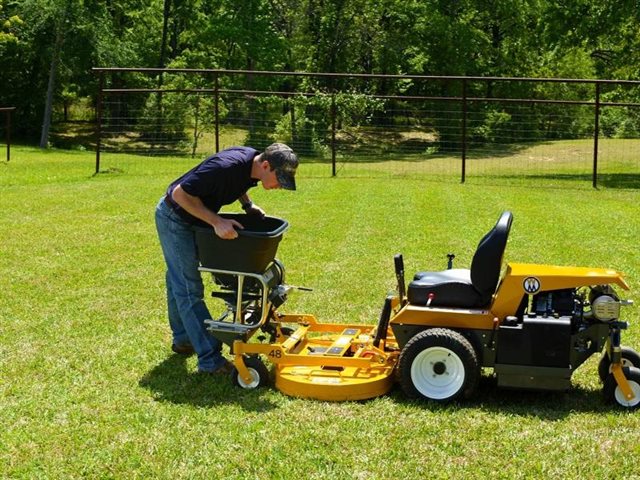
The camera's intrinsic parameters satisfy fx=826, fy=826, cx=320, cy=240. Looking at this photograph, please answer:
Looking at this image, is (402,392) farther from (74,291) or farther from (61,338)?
(74,291)

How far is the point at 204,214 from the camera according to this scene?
16.6 ft

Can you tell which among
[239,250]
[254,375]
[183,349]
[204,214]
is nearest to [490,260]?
[239,250]

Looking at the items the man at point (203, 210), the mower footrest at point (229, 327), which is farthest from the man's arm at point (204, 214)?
the mower footrest at point (229, 327)

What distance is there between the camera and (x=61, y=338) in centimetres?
633

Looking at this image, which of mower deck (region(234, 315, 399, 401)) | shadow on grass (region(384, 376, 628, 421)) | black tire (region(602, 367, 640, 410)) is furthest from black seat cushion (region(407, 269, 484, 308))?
black tire (region(602, 367, 640, 410))

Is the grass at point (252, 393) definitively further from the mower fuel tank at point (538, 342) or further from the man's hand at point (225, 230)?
the man's hand at point (225, 230)

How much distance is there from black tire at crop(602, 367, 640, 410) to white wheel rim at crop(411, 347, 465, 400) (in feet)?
2.82

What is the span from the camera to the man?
200 inches

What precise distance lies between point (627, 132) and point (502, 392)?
93.0 ft

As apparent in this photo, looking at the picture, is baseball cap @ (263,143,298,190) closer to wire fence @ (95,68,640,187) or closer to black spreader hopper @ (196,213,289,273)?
black spreader hopper @ (196,213,289,273)

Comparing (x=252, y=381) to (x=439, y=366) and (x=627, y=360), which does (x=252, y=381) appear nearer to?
(x=439, y=366)

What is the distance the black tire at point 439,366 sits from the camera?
4805 millimetres

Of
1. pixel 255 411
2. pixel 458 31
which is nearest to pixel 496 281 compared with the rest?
pixel 255 411

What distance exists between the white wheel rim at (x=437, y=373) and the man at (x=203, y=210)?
128cm
